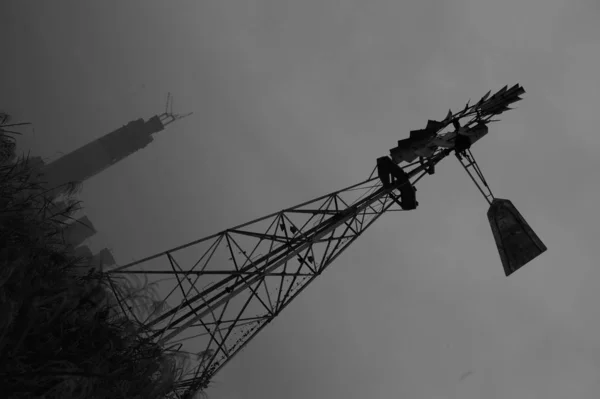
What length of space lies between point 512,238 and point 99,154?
141732 mm

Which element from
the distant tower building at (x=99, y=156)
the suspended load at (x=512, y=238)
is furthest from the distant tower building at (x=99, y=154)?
the suspended load at (x=512, y=238)

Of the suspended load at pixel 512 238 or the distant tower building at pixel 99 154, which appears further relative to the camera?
the distant tower building at pixel 99 154

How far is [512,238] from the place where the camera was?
888 cm

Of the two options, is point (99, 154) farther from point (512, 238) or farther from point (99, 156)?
point (512, 238)

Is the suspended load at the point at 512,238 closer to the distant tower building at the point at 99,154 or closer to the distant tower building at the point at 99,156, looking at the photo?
the distant tower building at the point at 99,156

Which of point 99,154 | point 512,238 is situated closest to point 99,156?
point 99,154

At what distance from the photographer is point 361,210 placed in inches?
392

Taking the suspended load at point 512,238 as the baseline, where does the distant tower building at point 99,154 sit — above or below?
above

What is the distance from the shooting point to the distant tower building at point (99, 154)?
108m

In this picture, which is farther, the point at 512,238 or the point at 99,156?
the point at 99,156

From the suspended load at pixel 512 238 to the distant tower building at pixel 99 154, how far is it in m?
121

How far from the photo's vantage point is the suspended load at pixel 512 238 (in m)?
8.53

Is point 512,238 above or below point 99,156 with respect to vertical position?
below

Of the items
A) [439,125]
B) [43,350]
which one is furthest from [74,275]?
[439,125]
